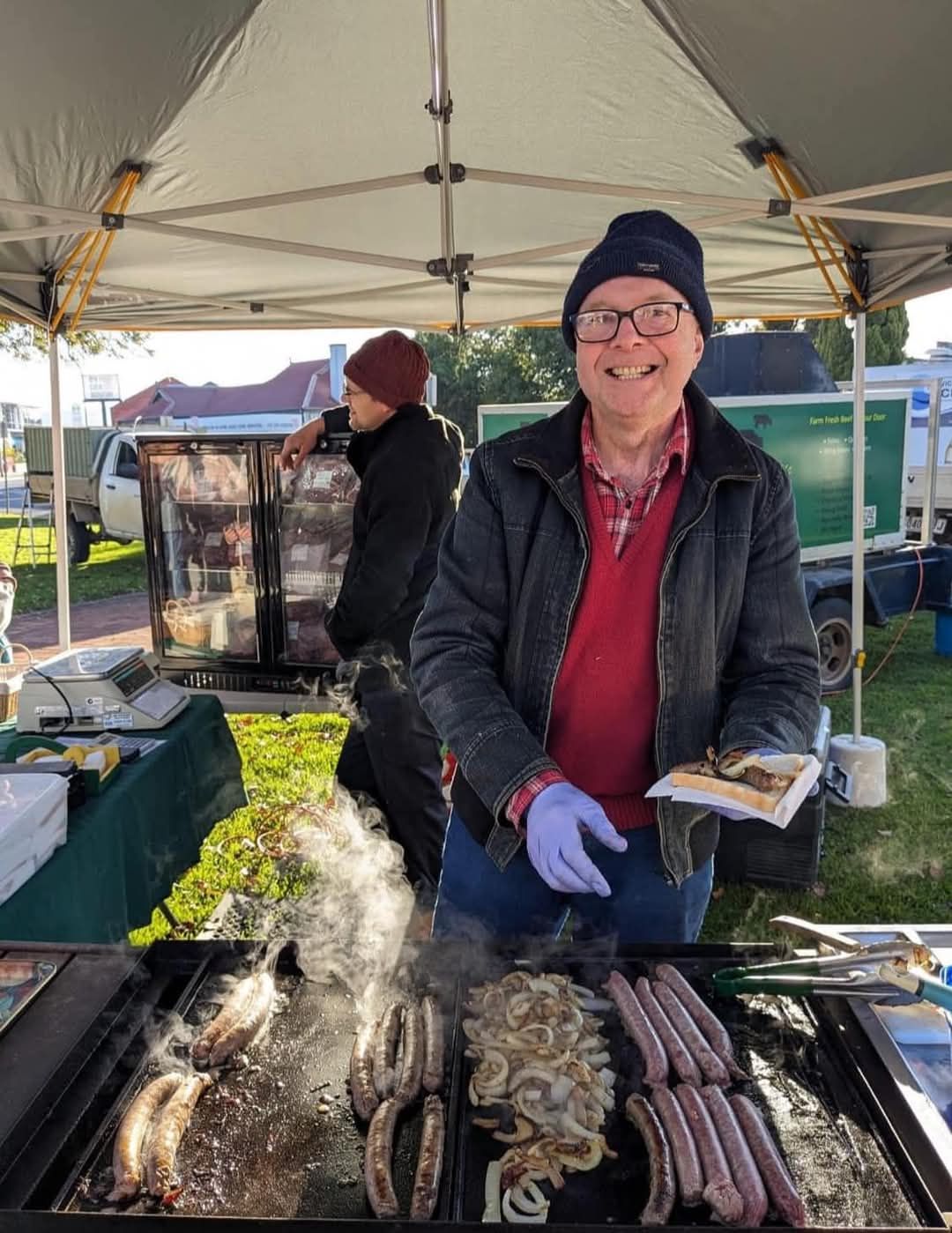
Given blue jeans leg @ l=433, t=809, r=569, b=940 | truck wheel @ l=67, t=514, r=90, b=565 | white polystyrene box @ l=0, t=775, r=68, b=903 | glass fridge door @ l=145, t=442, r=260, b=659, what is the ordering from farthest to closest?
truck wheel @ l=67, t=514, r=90, b=565 < glass fridge door @ l=145, t=442, r=260, b=659 < white polystyrene box @ l=0, t=775, r=68, b=903 < blue jeans leg @ l=433, t=809, r=569, b=940

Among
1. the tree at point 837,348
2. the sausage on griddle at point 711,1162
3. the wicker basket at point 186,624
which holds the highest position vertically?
the tree at point 837,348

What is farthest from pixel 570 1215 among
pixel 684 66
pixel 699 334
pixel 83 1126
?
pixel 684 66

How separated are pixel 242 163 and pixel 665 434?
308cm

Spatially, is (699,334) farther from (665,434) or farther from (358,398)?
(358,398)

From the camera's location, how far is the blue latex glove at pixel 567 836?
2000 mm

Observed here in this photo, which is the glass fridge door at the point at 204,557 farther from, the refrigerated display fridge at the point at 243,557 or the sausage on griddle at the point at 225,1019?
the sausage on griddle at the point at 225,1019

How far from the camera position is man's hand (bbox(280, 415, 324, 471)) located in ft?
18.5

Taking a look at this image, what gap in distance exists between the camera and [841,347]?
24.1 metres

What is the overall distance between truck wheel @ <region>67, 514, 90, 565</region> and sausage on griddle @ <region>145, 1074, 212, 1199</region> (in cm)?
1894

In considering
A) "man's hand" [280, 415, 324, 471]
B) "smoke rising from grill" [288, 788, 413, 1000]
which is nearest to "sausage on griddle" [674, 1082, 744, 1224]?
"smoke rising from grill" [288, 788, 413, 1000]

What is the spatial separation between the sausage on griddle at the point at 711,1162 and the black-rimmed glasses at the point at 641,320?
159cm

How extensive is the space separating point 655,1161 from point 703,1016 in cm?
43

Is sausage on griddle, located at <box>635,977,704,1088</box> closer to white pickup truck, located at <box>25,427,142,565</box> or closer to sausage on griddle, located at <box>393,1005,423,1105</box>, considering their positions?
sausage on griddle, located at <box>393,1005,423,1105</box>

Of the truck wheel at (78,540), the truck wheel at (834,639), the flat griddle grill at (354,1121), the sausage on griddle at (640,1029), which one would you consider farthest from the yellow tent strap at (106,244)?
the truck wheel at (78,540)
